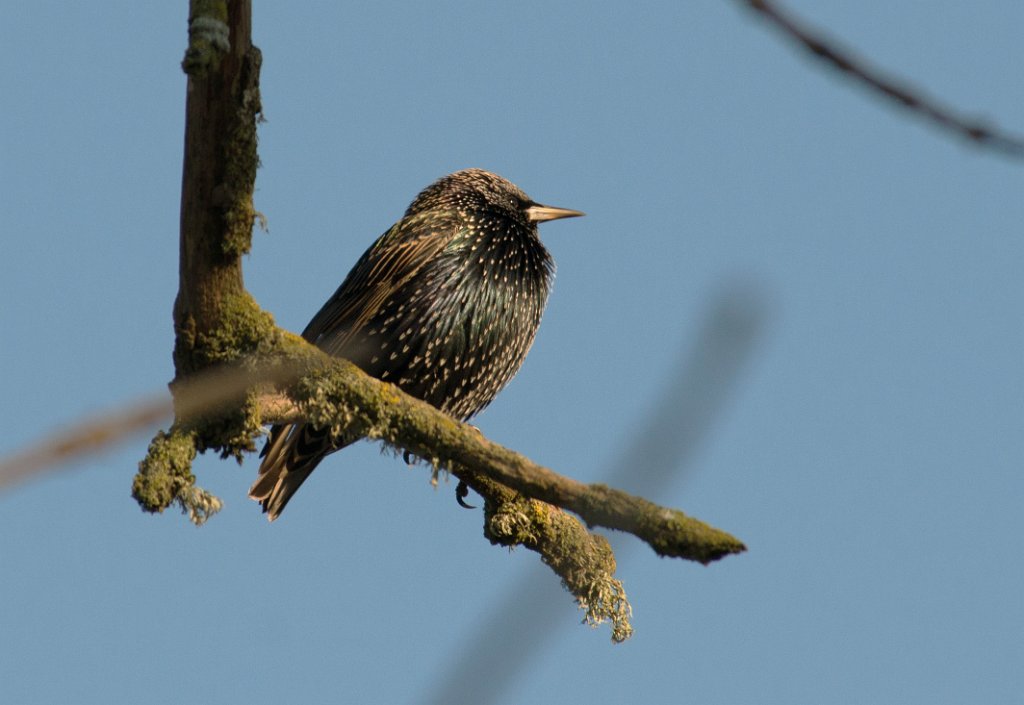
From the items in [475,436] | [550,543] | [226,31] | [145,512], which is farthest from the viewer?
[550,543]

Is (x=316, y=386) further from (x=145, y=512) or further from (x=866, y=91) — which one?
(x=866, y=91)

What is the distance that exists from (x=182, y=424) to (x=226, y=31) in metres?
1.27

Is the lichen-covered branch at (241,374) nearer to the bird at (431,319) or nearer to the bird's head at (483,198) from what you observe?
the bird at (431,319)

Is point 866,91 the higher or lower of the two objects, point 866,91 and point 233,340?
the higher

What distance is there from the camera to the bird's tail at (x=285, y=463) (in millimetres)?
5328

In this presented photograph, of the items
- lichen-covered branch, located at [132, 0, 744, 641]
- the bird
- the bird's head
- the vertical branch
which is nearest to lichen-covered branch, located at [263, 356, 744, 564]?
lichen-covered branch, located at [132, 0, 744, 641]

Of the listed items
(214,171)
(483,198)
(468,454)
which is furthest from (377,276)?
(214,171)

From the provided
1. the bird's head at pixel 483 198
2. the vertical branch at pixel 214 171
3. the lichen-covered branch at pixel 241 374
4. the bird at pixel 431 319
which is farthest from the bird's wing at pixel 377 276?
the vertical branch at pixel 214 171

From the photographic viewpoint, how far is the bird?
5387 millimetres

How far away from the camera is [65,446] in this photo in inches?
38.1

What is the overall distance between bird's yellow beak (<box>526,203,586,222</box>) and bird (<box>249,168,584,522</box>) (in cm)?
39

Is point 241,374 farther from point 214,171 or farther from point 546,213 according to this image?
point 546,213

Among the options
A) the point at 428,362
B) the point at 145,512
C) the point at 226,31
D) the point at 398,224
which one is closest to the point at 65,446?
the point at 226,31

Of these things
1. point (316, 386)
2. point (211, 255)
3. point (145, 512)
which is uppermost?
point (211, 255)
